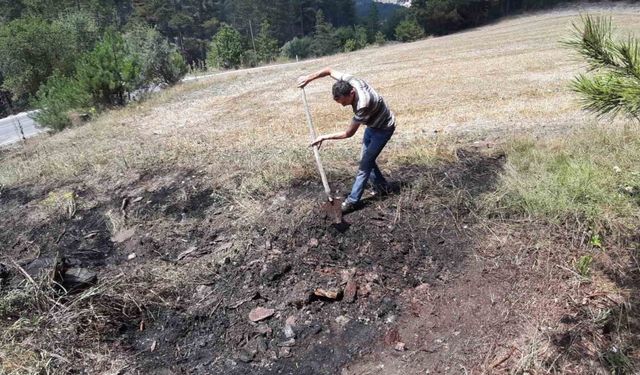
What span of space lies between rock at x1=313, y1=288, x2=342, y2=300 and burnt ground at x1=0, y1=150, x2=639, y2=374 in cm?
2

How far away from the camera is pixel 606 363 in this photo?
2.67 meters

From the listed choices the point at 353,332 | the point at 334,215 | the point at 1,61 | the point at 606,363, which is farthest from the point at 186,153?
the point at 1,61

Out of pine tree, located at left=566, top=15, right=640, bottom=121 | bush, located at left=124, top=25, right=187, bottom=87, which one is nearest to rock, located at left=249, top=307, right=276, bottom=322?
pine tree, located at left=566, top=15, right=640, bottom=121

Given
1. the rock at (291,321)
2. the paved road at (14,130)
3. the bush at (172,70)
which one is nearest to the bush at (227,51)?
the paved road at (14,130)

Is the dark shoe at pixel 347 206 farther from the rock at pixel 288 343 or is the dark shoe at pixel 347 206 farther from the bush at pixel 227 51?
the bush at pixel 227 51

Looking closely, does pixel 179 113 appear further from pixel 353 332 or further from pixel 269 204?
pixel 353 332

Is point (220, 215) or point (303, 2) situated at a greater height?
point (303, 2)

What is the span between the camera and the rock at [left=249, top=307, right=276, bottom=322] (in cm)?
336

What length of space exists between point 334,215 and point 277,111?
21.5ft

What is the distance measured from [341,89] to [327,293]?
1.58 m

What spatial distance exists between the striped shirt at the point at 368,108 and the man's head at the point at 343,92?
2.4 inches

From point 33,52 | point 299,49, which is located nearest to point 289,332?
point 33,52

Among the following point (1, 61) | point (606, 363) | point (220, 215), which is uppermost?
point (1, 61)

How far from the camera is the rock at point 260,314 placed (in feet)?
11.0
